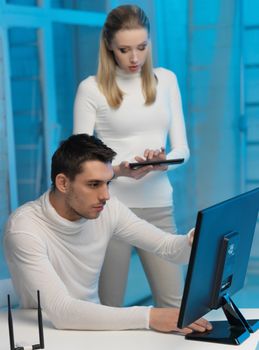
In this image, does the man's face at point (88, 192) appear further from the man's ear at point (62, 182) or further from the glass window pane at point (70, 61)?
the glass window pane at point (70, 61)

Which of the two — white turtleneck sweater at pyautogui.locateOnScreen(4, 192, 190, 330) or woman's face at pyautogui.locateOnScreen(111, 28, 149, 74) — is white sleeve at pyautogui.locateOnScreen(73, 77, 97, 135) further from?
white turtleneck sweater at pyautogui.locateOnScreen(4, 192, 190, 330)

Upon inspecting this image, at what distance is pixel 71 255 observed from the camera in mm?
2324

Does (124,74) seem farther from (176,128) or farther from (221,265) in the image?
(221,265)

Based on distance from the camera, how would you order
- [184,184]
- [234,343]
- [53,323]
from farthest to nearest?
→ [184,184], [53,323], [234,343]

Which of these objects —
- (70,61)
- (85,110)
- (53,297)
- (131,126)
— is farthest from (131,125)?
(70,61)

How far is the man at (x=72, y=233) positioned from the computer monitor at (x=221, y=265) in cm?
35

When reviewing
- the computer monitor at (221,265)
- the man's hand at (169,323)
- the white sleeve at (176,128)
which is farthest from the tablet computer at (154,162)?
the man's hand at (169,323)

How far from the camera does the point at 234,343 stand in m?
1.86

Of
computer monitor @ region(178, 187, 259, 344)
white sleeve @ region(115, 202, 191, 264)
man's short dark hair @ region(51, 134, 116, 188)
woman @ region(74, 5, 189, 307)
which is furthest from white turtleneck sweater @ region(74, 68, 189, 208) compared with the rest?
computer monitor @ region(178, 187, 259, 344)

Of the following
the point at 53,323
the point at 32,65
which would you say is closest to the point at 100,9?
the point at 32,65

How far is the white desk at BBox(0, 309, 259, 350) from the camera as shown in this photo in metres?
1.84

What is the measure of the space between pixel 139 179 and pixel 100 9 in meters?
1.84

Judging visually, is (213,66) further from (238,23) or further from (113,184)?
(113,184)

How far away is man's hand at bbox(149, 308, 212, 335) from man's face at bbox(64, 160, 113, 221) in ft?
1.49
